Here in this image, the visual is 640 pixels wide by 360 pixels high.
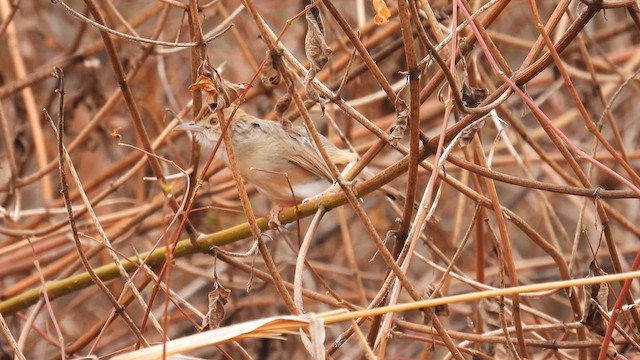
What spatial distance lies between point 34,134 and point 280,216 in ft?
7.26

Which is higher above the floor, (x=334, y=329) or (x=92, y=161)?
(x=92, y=161)

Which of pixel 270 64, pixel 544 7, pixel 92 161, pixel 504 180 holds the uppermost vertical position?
pixel 544 7

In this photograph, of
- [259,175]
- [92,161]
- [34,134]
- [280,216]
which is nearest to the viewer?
[280,216]

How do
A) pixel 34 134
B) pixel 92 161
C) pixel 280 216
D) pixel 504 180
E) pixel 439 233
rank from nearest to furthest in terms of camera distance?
pixel 504 180, pixel 280 216, pixel 34 134, pixel 439 233, pixel 92 161

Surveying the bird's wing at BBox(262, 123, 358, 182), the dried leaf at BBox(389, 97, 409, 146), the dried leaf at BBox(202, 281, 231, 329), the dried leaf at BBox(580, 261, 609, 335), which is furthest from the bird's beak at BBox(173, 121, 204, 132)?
the dried leaf at BBox(580, 261, 609, 335)

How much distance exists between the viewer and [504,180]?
2.77m

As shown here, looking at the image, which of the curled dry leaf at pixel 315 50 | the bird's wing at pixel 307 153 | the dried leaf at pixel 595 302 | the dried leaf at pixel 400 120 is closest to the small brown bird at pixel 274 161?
the bird's wing at pixel 307 153

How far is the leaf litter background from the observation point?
2.90m

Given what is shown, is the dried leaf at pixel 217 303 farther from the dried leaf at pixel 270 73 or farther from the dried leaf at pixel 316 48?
the dried leaf at pixel 316 48

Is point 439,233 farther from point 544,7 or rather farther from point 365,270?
point 544,7

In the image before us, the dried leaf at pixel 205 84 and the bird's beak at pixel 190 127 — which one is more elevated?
the bird's beak at pixel 190 127

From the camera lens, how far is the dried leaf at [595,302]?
9.38ft

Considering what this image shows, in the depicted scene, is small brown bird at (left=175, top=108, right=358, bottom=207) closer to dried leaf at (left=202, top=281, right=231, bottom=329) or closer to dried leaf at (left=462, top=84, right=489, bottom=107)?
dried leaf at (left=202, top=281, right=231, bottom=329)

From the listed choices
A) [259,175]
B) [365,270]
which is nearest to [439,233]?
[365,270]
